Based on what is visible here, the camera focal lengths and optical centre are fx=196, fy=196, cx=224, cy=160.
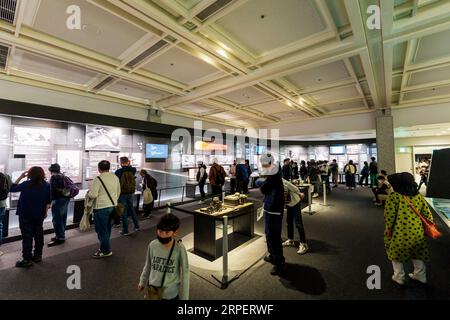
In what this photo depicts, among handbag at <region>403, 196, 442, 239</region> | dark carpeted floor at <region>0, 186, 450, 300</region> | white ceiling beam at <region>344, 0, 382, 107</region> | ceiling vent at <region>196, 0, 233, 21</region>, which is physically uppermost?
ceiling vent at <region>196, 0, 233, 21</region>

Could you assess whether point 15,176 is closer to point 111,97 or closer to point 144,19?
point 111,97

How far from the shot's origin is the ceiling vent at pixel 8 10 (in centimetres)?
257

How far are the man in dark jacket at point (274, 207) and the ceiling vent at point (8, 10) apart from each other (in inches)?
156

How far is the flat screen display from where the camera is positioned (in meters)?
7.16

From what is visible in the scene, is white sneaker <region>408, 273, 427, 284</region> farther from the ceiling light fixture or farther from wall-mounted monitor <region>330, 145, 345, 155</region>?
wall-mounted monitor <region>330, 145, 345, 155</region>

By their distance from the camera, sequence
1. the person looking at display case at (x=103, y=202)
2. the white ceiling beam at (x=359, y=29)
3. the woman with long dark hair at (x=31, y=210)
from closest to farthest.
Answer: the white ceiling beam at (x=359, y=29) → the woman with long dark hair at (x=31, y=210) → the person looking at display case at (x=103, y=202)

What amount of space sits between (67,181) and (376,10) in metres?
5.69

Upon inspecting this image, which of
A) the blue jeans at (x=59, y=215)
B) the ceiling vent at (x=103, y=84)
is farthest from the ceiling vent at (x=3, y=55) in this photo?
the blue jeans at (x=59, y=215)

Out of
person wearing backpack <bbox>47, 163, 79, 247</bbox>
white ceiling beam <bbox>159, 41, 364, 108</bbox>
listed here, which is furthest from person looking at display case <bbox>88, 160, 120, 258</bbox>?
white ceiling beam <bbox>159, 41, 364, 108</bbox>

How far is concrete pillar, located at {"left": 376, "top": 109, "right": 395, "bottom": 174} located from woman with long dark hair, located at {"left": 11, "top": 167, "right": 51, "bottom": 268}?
9760 mm

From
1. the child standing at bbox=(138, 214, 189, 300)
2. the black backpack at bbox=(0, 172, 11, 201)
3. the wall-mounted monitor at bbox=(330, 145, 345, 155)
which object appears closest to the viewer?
the child standing at bbox=(138, 214, 189, 300)

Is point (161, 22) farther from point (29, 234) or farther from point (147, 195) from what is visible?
point (147, 195)

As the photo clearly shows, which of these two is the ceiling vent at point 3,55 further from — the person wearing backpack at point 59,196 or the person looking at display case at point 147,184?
the person looking at display case at point 147,184

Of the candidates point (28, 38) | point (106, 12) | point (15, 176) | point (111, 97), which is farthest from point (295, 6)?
point (15, 176)
